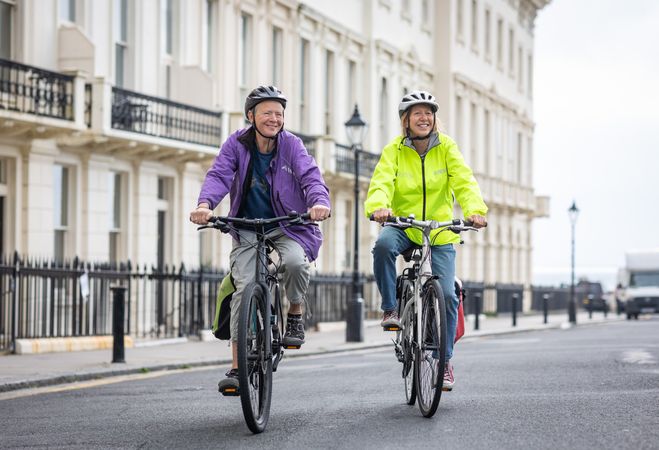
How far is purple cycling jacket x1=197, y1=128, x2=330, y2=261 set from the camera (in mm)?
9148

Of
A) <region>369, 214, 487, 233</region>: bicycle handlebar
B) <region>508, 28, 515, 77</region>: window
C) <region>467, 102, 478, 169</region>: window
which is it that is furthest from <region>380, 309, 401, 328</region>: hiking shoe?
<region>508, 28, 515, 77</region>: window

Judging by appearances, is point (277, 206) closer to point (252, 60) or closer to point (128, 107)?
point (128, 107)

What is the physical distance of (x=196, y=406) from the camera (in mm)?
10742

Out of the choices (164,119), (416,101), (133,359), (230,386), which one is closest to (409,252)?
(416,101)

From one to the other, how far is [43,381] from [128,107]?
12833mm

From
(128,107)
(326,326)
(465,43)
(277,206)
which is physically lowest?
(326,326)

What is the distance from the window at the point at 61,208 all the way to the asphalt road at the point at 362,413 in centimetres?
1153

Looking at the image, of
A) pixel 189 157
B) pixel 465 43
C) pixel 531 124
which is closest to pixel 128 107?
pixel 189 157

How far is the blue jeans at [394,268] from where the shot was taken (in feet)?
32.2

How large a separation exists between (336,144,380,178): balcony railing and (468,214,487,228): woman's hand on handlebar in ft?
91.9

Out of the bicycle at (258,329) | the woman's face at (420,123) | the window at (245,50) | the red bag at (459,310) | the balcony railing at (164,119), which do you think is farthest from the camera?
the window at (245,50)

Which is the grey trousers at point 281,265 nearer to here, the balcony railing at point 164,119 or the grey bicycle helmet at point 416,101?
the grey bicycle helmet at point 416,101

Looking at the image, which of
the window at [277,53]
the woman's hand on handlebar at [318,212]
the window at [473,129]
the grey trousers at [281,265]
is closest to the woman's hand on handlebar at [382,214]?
the grey trousers at [281,265]

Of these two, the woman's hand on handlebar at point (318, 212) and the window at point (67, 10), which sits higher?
the window at point (67, 10)
